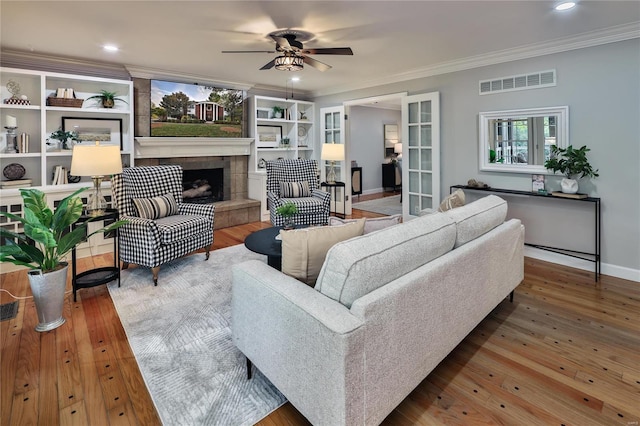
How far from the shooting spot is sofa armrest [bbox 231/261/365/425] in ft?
4.07

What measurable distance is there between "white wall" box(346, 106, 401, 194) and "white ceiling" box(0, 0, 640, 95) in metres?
4.13

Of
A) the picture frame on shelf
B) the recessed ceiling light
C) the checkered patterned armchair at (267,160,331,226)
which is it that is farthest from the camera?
the picture frame on shelf

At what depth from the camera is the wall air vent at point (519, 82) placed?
380 cm

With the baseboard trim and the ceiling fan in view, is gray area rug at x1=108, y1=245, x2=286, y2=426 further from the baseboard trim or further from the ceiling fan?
the baseboard trim

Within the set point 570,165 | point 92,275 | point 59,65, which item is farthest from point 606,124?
point 59,65

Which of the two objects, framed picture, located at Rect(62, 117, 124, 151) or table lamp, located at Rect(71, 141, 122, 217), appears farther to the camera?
framed picture, located at Rect(62, 117, 124, 151)

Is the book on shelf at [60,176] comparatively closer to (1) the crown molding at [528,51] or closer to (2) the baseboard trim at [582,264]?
(1) the crown molding at [528,51]

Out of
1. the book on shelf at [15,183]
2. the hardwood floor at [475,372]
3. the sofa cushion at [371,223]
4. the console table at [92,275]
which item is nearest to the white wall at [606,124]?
the hardwood floor at [475,372]

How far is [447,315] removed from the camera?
1.84 metres

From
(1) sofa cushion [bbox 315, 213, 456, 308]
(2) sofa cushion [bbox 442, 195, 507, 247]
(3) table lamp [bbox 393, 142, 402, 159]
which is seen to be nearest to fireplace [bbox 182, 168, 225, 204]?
(2) sofa cushion [bbox 442, 195, 507, 247]

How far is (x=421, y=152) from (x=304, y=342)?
4.38 metres

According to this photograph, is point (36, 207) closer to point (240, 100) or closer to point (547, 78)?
point (240, 100)

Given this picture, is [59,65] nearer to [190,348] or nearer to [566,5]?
[190,348]

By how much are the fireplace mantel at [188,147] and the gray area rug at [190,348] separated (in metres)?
2.11
